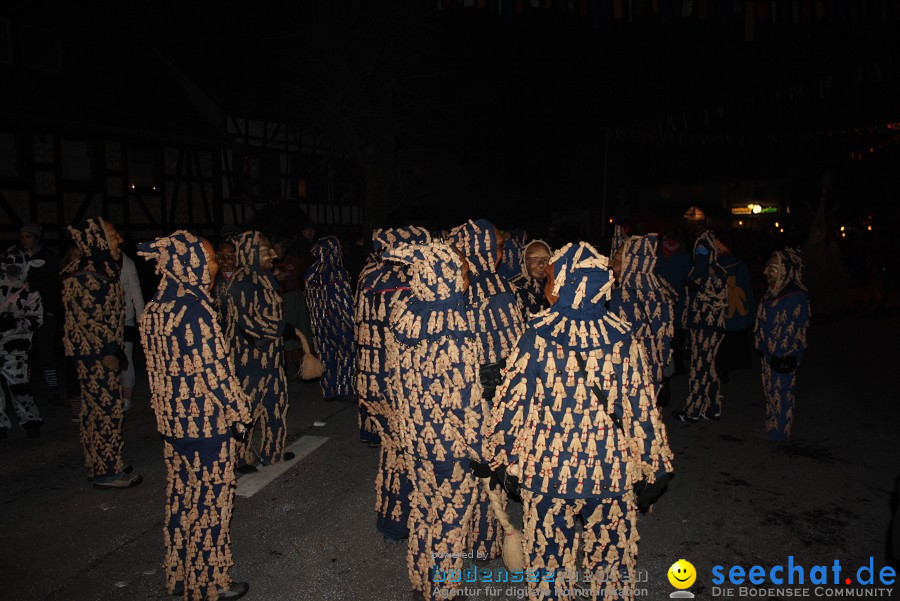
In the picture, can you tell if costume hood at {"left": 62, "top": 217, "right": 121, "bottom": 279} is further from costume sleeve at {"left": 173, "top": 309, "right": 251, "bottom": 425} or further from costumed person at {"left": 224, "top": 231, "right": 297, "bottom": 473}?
costume sleeve at {"left": 173, "top": 309, "right": 251, "bottom": 425}

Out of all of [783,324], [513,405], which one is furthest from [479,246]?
[783,324]

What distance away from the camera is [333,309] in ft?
24.9

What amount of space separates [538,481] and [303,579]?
2.01 m

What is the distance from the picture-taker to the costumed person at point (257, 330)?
554 cm

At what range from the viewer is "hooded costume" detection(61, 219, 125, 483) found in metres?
5.48

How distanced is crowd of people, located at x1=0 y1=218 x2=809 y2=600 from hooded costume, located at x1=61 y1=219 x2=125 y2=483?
0.02 m

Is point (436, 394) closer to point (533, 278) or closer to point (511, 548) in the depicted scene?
point (511, 548)

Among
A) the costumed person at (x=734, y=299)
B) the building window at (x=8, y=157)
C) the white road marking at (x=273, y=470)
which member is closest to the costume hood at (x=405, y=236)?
the white road marking at (x=273, y=470)

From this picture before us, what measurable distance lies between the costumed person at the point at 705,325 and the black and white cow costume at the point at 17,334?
756 centimetres

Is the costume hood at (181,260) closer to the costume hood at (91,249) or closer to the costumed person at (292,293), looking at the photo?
the costume hood at (91,249)

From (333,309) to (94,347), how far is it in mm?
A: 2728

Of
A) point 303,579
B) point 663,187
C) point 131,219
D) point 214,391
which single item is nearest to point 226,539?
point 303,579

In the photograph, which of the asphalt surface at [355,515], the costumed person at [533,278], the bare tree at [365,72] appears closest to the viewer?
the asphalt surface at [355,515]

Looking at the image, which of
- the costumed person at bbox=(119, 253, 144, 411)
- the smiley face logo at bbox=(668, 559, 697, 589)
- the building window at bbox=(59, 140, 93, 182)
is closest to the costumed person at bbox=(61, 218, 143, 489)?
the costumed person at bbox=(119, 253, 144, 411)
